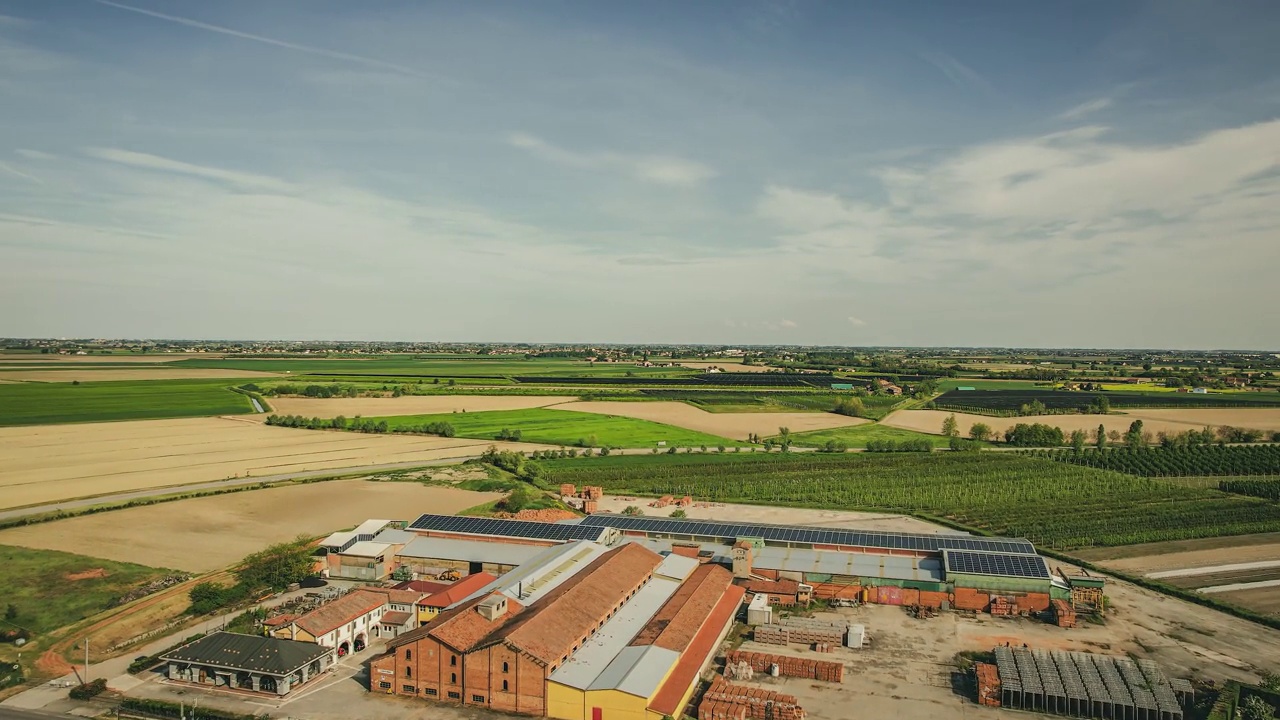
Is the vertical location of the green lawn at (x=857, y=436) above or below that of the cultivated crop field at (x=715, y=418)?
below

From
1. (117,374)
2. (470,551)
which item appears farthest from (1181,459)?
(117,374)

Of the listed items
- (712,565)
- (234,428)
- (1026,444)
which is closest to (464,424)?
(234,428)

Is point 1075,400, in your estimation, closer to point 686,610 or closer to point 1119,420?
point 1119,420

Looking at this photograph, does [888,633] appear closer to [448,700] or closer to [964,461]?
[448,700]

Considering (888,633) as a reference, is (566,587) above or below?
above

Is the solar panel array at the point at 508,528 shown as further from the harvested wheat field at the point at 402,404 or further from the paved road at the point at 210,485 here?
the harvested wheat field at the point at 402,404

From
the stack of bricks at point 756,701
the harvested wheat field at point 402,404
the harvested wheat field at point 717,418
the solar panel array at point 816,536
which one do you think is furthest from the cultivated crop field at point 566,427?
the stack of bricks at point 756,701
